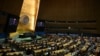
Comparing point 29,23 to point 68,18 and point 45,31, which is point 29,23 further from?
point 68,18

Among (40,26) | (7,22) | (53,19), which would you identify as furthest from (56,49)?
(53,19)

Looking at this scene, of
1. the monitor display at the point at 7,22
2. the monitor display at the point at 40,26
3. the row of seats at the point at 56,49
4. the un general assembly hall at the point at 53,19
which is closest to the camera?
the row of seats at the point at 56,49

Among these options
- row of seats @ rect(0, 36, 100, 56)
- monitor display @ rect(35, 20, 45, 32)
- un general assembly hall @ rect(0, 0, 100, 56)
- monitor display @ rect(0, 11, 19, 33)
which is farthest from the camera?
monitor display @ rect(35, 20, 45, 32)

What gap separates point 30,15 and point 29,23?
1.08 meters

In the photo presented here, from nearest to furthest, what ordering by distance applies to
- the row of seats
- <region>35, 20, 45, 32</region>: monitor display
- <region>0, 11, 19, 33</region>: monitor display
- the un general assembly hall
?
the row of seats → <region>0, 11, 19, 33</region>: monitor display → the un general assembly hall → <region>35, 20, 45, 32</region>: monitor display

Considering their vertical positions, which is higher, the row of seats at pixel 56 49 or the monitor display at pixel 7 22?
the monitor display at pixel 7 22

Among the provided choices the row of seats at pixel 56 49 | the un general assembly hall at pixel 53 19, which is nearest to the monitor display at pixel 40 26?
the un general assembly hall at pixel 53 19

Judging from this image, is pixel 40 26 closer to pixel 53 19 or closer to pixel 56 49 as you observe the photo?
pixel 53 19

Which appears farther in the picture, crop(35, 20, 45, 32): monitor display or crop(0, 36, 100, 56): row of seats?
crop(35, 20, 45, 32): monitor display

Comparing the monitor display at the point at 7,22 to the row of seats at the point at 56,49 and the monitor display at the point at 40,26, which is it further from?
the monitor display at the point at 40,26

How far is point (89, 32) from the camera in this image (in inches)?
983

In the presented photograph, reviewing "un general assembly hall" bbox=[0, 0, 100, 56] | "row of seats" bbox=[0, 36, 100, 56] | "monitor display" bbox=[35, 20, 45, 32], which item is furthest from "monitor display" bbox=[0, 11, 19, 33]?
"monitor display" bbox=[35, 20, 45, 32]

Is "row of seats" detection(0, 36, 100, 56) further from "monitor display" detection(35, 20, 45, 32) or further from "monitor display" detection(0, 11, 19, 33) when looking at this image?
"monitor display" detection(35, 20, 45, 32)

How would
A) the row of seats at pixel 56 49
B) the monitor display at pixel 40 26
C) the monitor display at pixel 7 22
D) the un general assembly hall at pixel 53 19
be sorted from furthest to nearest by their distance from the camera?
the monitor display at pixel 40 26 → the un general assembly hall at pixel 53 19 → the monitor display at pixel 7 22 → the row of seats at pixel 56 49
